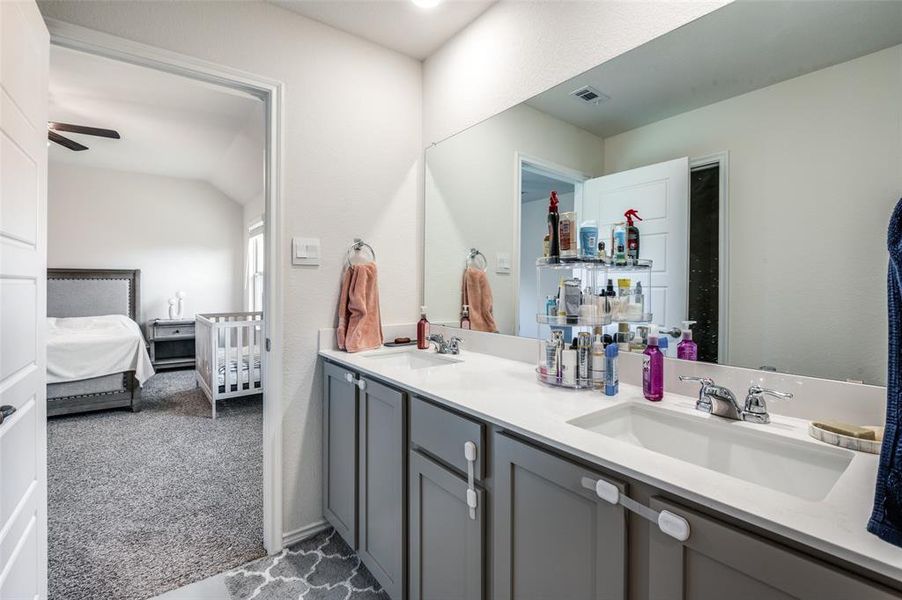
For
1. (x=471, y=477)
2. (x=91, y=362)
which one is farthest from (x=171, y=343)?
(x=471, y=477)

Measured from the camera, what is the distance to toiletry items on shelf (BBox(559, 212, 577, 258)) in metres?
1.37

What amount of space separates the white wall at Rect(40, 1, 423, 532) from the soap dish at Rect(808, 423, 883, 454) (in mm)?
1734

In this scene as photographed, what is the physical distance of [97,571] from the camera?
65.6 inches

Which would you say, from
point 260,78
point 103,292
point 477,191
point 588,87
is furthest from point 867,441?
point 103,292

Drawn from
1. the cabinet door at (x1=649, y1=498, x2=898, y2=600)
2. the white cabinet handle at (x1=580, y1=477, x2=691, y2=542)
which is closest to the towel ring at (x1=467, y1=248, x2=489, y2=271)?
the white cabinet handle at (x1=580, y1=477, x2=691, y2=542)

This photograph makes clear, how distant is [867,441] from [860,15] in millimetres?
948

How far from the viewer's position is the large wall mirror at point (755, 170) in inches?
36.4

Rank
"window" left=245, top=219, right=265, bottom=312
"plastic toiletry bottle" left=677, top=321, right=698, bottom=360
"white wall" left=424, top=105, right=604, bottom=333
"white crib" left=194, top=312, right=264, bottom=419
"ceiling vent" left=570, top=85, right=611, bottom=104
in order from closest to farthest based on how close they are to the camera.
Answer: "plastic toiletry bottle" left=677, top=321, right=698, bottom=360 < "ceiling vent" left=570, top=85, right=611, bottom=104 < "white wall" left=424, top=105, right=604, bottom=333 < "white crib" left=194, top=312, right=264, bottom=419 < "window" left=245, top=219, right=265, bottom=312

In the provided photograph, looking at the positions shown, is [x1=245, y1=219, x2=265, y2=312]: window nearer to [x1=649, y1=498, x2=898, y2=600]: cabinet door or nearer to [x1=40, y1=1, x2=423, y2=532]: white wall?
[x1=40, y1=1, x2=423, y2=532]: white wall

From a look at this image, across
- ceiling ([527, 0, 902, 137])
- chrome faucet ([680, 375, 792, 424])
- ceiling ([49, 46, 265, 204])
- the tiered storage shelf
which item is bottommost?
chrome faucet ([680, 375, 792, 424])

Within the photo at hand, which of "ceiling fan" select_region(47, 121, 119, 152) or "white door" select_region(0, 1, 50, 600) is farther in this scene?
"ceiling fan" select_region(47, 121, 119, 152)

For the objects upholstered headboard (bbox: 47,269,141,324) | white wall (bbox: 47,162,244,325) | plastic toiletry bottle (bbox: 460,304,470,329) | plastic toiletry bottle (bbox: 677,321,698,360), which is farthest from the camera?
white wall (bbox: 47,162,244,325)

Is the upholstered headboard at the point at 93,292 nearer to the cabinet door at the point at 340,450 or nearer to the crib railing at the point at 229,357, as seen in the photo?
the crib railing at the point at 229,357

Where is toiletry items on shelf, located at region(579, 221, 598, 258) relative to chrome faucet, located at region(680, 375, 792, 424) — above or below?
above
